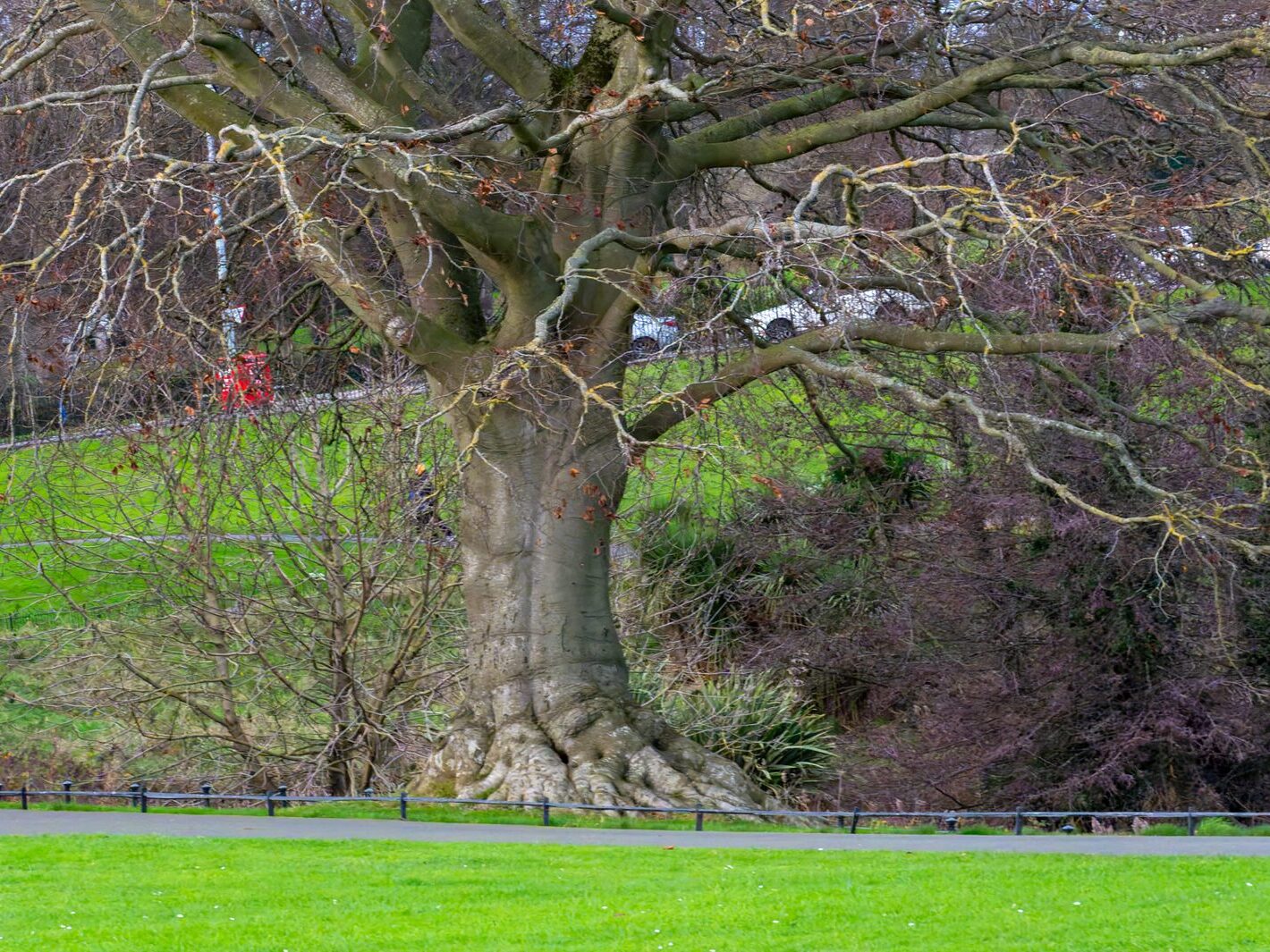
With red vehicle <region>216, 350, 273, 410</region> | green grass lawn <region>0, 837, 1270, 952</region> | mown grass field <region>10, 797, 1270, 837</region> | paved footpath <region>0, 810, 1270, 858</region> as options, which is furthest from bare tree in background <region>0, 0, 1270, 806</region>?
green grass lawn <region>0, 837, 1270, 952</region>

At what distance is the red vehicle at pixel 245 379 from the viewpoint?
11011mm

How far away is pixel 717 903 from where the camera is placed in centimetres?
823

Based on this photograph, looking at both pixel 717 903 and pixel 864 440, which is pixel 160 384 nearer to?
pixel 717 903

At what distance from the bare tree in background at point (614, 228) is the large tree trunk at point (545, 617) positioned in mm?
24

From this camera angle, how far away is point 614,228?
12.4 meters

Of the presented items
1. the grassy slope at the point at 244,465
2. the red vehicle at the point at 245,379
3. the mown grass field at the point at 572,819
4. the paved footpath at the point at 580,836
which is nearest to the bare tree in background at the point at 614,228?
the mown grass field at the point at 572,819

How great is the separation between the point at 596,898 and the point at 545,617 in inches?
203

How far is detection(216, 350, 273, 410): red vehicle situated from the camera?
1101 cm

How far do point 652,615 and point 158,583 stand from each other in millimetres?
5252

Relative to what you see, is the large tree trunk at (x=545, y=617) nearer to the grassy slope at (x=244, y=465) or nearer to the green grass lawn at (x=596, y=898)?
the grassy slope at (x=244, y=465)

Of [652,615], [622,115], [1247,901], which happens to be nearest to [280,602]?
[652,615]

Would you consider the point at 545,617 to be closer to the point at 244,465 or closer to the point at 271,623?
the point at 244,465

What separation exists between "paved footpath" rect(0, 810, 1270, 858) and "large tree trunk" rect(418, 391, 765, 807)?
1.53 meters

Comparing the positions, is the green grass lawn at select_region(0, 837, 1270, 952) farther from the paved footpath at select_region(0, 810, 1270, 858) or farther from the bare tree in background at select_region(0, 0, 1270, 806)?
the bare tree in background at select_region(0, 0, 1270, 806)
